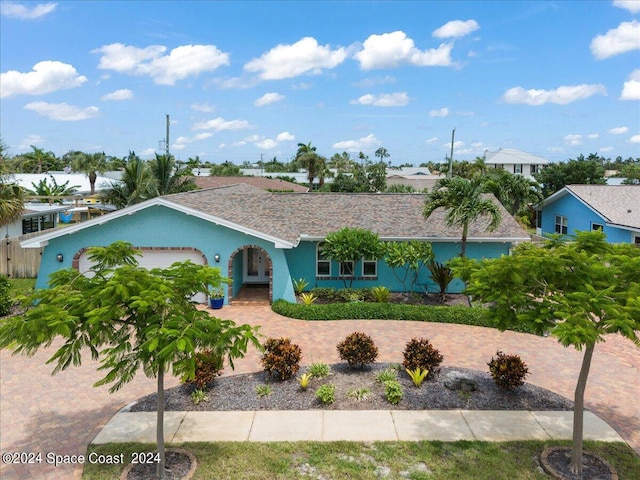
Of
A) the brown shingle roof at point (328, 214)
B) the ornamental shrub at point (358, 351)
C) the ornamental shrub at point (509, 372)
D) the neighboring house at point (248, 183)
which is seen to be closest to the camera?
the ornamental shrub at point (509, 372)

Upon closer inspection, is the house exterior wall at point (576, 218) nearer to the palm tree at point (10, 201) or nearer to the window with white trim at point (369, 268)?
the window with white trim at point (369, 268)

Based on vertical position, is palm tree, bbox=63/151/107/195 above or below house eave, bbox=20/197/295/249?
above

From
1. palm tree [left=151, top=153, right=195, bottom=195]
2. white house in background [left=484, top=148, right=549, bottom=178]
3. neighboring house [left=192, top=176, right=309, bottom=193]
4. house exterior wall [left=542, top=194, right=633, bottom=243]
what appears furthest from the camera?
white house in background [left=484, top=148, right=549, bottom=178]

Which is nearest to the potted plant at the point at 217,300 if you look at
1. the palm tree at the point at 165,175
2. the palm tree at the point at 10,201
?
the palm tree at the point at 10,201

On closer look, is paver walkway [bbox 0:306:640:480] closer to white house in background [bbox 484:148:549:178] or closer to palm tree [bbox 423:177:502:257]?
palm tree [bbox 423:177:502:257]

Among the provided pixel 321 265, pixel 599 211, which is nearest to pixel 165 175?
pixel 321 265

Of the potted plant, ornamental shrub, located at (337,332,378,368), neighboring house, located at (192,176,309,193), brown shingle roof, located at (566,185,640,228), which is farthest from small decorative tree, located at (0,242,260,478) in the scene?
neighboring house, located at (192,176,309,193)
